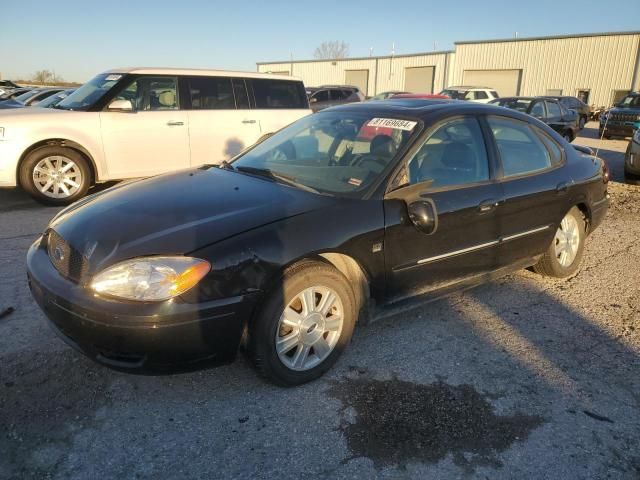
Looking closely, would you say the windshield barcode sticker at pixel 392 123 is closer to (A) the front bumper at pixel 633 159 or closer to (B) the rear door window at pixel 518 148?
(B) the rear door window at pixel 518 148

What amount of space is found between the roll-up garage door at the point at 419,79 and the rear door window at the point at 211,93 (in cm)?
3778

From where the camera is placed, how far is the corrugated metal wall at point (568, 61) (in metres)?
33.7

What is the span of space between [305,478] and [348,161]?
1976 mm

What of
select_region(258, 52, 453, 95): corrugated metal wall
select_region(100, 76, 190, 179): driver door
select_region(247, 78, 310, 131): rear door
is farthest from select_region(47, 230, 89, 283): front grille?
select_region(258, 52, 453, 95): corrugated metal wall

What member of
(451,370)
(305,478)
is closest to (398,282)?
(451,370)

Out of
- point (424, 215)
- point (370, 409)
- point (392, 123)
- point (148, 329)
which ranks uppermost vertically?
point (392, 123)

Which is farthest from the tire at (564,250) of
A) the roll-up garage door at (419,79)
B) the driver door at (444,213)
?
the roll-up garage door at (419,79)

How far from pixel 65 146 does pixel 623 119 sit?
54.4ft

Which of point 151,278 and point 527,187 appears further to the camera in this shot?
point 527,187

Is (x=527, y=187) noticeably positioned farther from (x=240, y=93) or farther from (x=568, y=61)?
(x=568, y=61)

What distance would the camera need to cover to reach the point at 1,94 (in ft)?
59.3

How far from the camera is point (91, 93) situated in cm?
691

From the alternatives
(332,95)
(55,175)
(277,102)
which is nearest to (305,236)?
(55,175)

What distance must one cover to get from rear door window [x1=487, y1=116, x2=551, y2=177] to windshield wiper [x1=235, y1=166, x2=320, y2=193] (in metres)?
1.57
